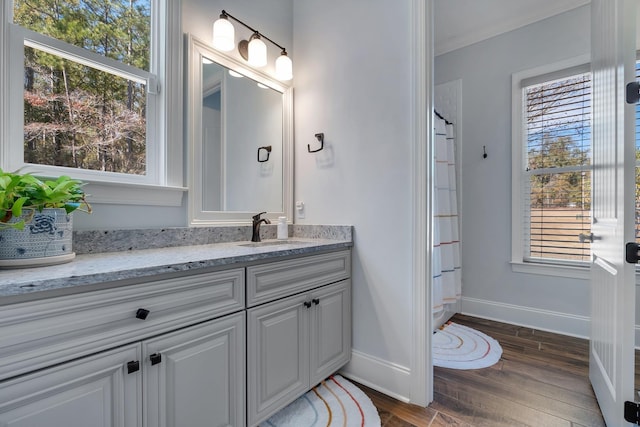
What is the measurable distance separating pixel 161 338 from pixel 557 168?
3.07 meters

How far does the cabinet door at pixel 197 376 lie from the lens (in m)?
0.96

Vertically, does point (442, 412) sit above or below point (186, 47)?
below

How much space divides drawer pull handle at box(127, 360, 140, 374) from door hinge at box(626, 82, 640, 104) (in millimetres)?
2060

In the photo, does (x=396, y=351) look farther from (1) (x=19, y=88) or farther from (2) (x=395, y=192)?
(1) (x=19, y=88)

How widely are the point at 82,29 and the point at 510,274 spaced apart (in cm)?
340

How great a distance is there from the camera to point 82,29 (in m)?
1.30

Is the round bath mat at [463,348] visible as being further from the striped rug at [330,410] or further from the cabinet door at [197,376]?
the cabinet door at [197,376]

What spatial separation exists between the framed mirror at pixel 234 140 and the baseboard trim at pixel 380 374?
1029 millimetres

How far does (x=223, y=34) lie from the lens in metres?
1.62

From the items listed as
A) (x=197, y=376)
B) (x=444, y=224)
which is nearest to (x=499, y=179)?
(x=444, y=224)

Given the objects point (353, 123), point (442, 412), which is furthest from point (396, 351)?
point (353, 123)

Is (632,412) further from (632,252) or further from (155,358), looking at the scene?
(155,358)

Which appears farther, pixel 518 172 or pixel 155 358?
pixel 518 172

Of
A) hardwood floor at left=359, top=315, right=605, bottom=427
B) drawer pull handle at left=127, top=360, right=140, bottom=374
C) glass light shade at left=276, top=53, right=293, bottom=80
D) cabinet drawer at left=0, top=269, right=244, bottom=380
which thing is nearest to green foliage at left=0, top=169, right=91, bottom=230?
cabinet drawer at left=0, top=269, right=244, bottom=380
